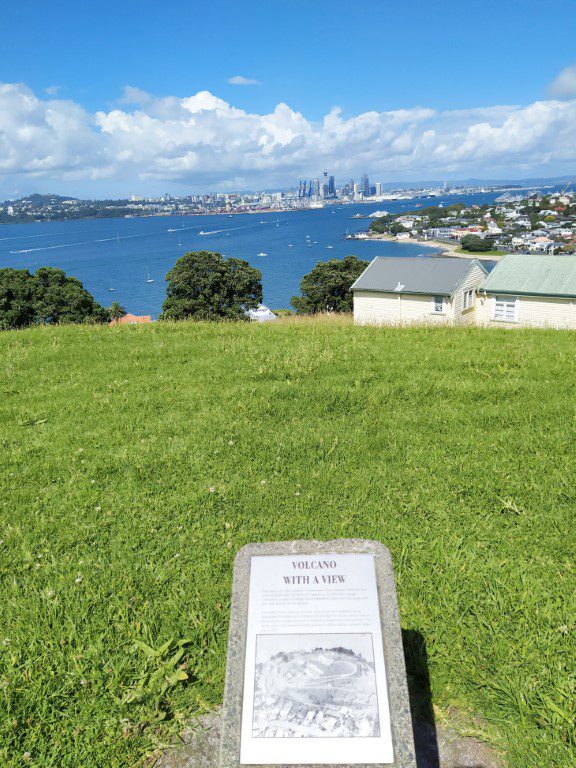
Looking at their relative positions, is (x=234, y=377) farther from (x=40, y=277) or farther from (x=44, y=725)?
(x=40, y=277)

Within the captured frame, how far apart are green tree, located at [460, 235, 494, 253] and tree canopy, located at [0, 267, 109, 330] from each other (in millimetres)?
86554

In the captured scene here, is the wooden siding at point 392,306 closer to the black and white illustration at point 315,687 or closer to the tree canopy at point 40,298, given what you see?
the tree canopy at point 40,298

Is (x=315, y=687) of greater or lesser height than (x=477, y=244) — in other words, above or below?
above

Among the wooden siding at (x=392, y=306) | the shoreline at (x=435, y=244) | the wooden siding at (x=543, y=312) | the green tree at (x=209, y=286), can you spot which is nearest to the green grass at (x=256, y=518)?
the wooden siding at (x=543, y=312)

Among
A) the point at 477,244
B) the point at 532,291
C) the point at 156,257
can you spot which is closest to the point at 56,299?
the point at 532,291

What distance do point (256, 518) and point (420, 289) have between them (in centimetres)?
3008

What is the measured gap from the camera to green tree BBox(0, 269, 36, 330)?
117 feet

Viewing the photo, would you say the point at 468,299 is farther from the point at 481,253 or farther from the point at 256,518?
the point at 481,253

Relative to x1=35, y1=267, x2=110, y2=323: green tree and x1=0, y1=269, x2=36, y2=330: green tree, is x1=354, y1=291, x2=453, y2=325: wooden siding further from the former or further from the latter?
x1=0, y1=269, x2=36, y2=330: green tree

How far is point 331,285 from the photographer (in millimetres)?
46000

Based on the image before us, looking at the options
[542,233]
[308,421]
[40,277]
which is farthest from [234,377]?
[542,233]

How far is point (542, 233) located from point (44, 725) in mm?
124261

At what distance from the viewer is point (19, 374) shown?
29.4 feet

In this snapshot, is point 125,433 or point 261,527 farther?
point 125,433
